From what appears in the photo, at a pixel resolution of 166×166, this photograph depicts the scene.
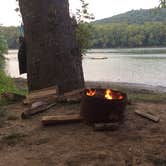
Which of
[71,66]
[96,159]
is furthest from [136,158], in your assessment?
[71,66]

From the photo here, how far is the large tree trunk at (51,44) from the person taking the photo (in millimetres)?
8891

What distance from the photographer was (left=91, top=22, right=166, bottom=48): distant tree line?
421ft

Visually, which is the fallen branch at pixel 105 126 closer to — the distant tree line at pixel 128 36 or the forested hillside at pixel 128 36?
the forested hillside at pixel 128 36

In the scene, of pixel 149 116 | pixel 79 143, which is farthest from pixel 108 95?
pixel 79 143

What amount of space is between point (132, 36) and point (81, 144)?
12771cm

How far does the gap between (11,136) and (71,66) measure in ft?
8.89

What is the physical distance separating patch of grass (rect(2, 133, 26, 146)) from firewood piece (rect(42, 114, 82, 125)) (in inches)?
22.9

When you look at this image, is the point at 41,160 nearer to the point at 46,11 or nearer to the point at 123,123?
the point at 123,123

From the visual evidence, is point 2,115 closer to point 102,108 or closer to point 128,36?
point 102,108

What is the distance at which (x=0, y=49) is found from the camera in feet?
100

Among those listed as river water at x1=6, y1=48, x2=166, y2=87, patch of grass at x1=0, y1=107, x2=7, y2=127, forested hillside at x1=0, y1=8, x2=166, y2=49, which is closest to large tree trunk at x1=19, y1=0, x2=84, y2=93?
patch of grass at x1=0, y1=107, x2=7, y2=127

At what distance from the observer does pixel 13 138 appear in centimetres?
688

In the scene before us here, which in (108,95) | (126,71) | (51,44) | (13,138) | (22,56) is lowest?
(126,71)

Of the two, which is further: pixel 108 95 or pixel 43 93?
pixel 43 93
